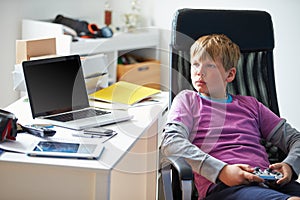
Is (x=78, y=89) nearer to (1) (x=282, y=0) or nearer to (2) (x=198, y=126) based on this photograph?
(2) (x=198, y=126)

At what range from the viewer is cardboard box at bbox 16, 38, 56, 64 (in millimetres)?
2646

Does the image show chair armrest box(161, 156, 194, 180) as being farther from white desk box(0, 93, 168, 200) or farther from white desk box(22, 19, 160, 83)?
white desk box(22, 19, 160, 83)

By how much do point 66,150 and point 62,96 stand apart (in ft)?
1.45

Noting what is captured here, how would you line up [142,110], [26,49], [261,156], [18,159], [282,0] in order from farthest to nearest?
[282,0] < [26,49] < [142,110] < [261,156] < [18,159]

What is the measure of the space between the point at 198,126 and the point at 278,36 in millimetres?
1911

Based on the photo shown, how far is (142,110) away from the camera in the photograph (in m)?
2.46

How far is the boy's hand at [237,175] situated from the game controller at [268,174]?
0.06 ft

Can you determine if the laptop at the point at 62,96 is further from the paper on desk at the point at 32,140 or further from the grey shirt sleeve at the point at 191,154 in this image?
the grey shirt sleeve at the point at 191,154

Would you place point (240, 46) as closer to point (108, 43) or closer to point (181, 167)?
point (181, 167)

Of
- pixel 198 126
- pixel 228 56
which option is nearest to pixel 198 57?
pixel 228 56

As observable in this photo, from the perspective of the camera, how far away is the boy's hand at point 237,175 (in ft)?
6.64

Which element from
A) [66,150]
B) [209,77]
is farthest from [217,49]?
[66,150]

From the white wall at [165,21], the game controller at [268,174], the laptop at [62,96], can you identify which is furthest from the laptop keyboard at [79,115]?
the white wall at [165,21]

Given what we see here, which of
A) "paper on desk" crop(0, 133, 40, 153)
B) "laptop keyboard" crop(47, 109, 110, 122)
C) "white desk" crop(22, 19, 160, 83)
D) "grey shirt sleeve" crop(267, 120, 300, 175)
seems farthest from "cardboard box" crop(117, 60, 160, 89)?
"paper on desk" crop(0, 133, 40, 153)
